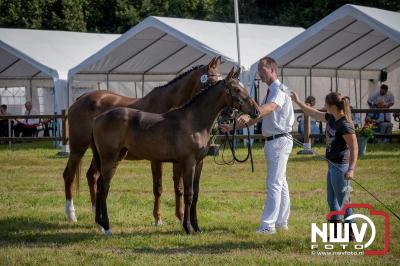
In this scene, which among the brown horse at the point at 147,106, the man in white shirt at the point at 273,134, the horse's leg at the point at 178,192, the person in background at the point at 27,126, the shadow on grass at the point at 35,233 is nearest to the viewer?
the man in white shirt at the point at 273,134

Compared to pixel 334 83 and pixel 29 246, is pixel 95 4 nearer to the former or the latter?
pixel 334 83

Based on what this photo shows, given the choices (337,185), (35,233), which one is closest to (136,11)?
(35,233)

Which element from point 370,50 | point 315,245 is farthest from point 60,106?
point 315,245

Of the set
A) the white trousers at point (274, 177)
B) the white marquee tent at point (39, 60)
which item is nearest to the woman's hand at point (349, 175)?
the white trousers at point (274, 177)

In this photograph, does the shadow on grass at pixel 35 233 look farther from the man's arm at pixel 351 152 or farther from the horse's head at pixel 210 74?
the man's arm at pixel 351 152

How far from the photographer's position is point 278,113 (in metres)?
9.26

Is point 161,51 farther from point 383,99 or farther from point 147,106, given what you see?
point 147,106

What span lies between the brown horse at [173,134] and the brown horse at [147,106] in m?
0.78

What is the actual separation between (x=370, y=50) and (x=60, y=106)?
1064 cm

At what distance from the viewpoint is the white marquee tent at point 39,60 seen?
78.8ft

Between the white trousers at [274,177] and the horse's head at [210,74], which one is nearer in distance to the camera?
the white trousers at [274,177]

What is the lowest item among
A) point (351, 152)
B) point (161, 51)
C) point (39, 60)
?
point (351, 152)

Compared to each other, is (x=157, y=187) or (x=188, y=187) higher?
(x=188, y=187)

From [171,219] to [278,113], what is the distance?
7.84ft
